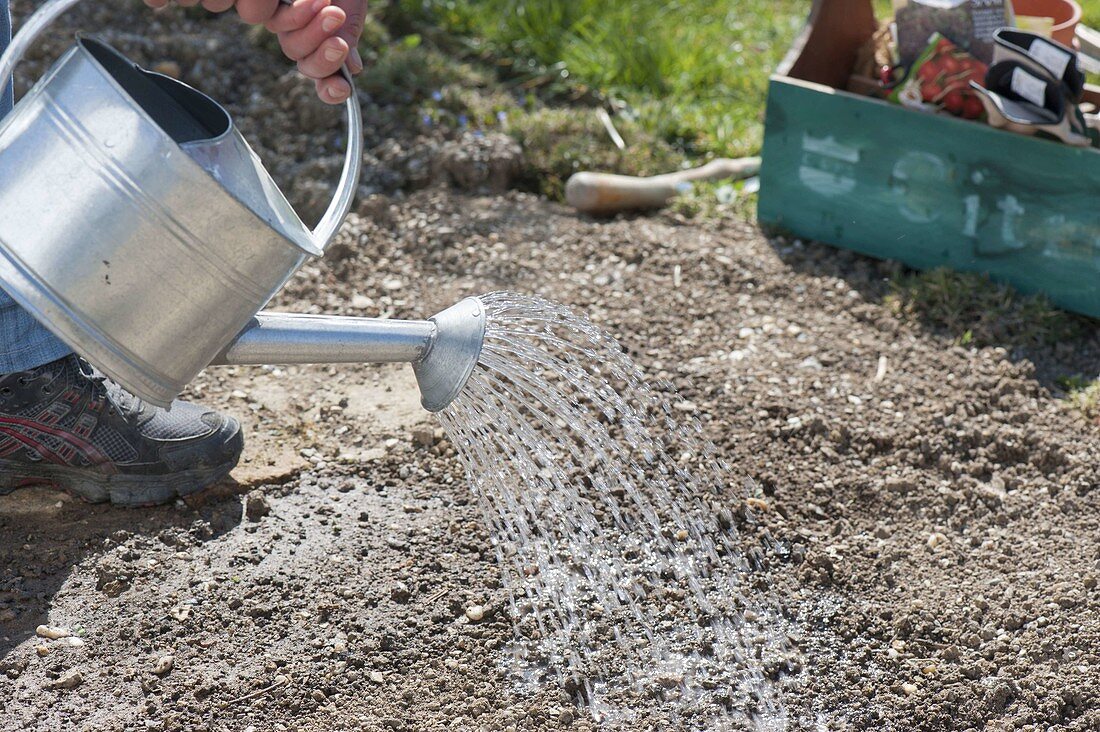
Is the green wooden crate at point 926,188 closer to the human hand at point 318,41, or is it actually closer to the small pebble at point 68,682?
the human hand at point 318,41

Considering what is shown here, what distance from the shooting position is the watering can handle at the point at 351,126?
1.28 metres

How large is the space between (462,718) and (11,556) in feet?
3.09

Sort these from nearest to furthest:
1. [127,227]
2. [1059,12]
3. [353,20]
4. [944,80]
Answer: [127,227] → [353,20] → [944,80] → [1059,12]

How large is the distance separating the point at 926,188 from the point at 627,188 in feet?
2.92

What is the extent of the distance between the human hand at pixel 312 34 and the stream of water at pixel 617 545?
455mm

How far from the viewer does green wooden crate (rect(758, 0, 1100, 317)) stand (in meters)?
2.85

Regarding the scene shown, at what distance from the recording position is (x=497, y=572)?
7.16 ft

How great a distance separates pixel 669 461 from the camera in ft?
7.93

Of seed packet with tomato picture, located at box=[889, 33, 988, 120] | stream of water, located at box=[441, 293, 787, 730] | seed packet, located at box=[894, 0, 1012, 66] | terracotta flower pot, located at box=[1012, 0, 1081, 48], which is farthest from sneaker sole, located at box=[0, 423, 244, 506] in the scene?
terracotta flower pot, located at box=[1012, 0, 1081, 48]

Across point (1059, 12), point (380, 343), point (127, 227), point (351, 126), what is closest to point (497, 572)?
point (380, 343)

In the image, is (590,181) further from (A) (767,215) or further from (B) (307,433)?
(B) (307,433)

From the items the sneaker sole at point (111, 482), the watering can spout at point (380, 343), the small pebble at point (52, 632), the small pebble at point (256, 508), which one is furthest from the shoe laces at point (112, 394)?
A: the watering can spout at point (380, 343)

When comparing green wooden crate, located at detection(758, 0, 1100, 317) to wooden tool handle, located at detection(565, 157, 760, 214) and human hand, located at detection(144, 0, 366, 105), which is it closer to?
wooden tool handle, located at detection(565, 157, 760, 214)

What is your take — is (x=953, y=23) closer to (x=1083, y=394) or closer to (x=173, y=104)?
(x=1083, y=394)
